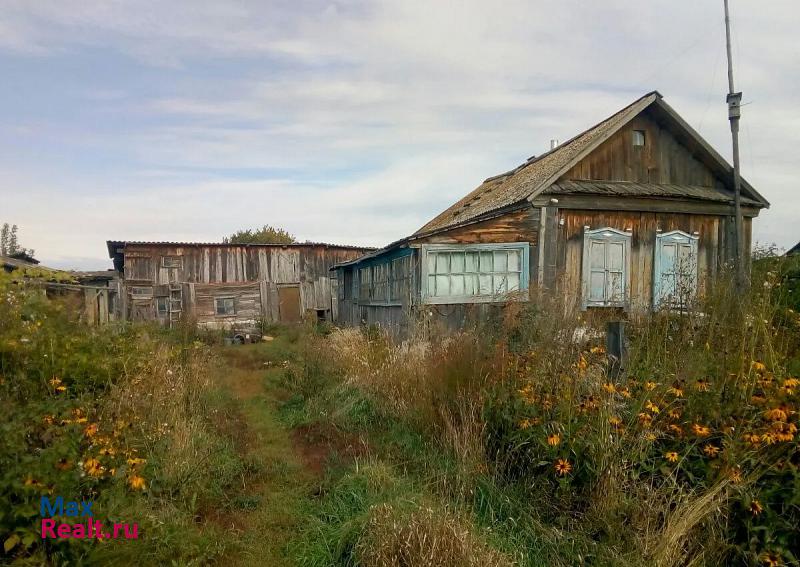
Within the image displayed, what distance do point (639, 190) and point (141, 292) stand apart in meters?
18.1

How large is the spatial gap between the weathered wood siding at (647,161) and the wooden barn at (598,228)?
2cm

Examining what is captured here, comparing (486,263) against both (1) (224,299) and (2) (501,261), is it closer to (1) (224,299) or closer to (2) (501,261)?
(2) (501,261)

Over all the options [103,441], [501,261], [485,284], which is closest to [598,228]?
[501,261]

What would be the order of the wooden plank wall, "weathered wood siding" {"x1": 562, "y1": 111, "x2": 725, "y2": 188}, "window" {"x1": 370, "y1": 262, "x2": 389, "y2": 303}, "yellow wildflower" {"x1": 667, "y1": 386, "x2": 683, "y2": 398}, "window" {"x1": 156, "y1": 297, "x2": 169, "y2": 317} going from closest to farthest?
"yellow wildflower" {"x1": 667, "y1": 386, "x2": 683, "y2": 398} < "weathered wood siding" {"x1": 562, "y1": 111, "x2": 725, "y2": 188} < "window" {"x1": 370, "y1": 262, "x2": 389, "y2": 303} < the wooden plank wall < "window" {"x1": 156, "y1": 297, "x2": 169, "y2": 317}

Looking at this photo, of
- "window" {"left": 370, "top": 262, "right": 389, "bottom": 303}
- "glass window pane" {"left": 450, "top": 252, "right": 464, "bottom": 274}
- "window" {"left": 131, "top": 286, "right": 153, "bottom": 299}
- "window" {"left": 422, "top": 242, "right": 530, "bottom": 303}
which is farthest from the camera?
"window" {"left": 131, "top": 286, "right": 153, "bottom": 299}

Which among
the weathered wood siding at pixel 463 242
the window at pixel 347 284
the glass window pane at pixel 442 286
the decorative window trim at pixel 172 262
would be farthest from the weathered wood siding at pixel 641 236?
the decorative window trim at pixel 172 262

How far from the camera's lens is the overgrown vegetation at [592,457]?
3.11 m

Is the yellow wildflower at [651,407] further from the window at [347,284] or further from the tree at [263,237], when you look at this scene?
the tree at [263,237]

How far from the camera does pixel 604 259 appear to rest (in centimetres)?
1203

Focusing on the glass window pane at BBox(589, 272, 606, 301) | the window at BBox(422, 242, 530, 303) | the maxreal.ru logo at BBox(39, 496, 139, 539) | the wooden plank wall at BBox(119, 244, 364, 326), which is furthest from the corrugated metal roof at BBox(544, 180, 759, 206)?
the wooden plank wall at BBox(119, 244, 364, 326)

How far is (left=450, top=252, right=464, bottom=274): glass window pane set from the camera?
10953mm

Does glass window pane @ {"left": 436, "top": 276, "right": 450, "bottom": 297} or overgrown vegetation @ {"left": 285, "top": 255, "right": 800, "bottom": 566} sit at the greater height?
glass window pane @ {"left": 436, "top": 276, "right": 450, "bottom": 297}

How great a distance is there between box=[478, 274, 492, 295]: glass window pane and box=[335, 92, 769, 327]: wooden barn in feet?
0.08

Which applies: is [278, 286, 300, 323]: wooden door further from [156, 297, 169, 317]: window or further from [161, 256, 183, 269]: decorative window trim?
[156, 297, 169, 317]: window
